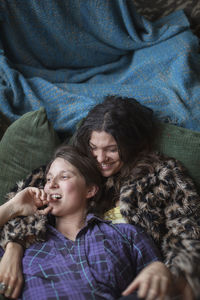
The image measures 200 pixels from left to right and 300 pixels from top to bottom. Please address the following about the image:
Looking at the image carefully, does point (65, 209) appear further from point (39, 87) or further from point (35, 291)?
point (39, 87)

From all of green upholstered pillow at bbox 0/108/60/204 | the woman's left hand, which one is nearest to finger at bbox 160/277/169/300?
the woman's left hand

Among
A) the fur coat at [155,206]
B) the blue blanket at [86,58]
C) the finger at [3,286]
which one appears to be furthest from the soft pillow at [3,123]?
the finger at [3,286]

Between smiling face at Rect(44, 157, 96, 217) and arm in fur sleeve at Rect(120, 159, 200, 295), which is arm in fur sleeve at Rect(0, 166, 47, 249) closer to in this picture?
smiling face at Rect(44, 157, 96, 217)

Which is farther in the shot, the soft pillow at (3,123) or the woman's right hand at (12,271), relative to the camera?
the soft pillow at (3,123)

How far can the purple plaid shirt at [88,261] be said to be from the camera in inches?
41.8

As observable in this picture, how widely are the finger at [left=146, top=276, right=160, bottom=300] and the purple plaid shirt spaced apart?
32cm

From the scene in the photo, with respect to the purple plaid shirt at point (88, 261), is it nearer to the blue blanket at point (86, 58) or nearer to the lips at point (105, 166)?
the lips at point (105, 166)

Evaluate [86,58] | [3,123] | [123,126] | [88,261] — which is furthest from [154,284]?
[86,58]

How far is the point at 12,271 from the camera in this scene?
1.11 m

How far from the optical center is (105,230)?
124cm

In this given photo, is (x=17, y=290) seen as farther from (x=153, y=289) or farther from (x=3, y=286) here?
(x=153, y=289)

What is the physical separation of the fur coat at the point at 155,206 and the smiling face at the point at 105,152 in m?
0.07

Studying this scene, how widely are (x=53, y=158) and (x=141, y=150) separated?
0.40m

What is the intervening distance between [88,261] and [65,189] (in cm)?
29
